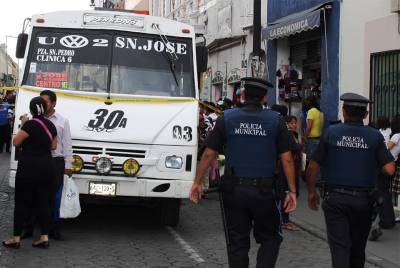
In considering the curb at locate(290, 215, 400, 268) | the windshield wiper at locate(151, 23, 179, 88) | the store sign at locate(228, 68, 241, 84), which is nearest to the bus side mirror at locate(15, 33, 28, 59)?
the windshield wiper at locate(151, 23, 179, 88)

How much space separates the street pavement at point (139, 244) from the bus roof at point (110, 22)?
8.75 ft

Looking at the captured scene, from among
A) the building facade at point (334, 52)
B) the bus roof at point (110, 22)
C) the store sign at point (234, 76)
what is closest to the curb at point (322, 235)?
the building facade at point (334, 52)

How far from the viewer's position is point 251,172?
5.07 meters

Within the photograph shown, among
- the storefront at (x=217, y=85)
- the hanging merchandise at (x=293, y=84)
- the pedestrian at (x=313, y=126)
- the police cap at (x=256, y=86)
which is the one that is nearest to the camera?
the police cap at (x=256, y=86)

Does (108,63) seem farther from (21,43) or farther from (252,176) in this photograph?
(252,176)

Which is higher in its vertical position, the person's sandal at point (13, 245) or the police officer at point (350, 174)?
the police officer at point (350, 174)

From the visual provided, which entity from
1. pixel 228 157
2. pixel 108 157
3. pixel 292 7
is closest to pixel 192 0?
pixel 292 7

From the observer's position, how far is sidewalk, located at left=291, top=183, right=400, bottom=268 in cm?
720

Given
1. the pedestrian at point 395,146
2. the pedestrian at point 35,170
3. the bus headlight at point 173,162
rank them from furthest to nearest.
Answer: the pedestrian at point 395,146 → the bus headlight at point 173,162 → the pedestrian at point 35,170

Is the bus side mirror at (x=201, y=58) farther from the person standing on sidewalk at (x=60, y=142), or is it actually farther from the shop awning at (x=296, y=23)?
the shop awning at (x=296, y=23)

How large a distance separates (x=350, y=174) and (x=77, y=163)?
356 centimetres

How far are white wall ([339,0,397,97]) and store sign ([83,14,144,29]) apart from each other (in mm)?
4804

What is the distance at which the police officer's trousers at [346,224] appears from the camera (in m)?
5.07

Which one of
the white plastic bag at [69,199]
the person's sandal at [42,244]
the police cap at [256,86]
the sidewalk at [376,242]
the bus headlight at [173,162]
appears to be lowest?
the sidewalk at [376,242]
